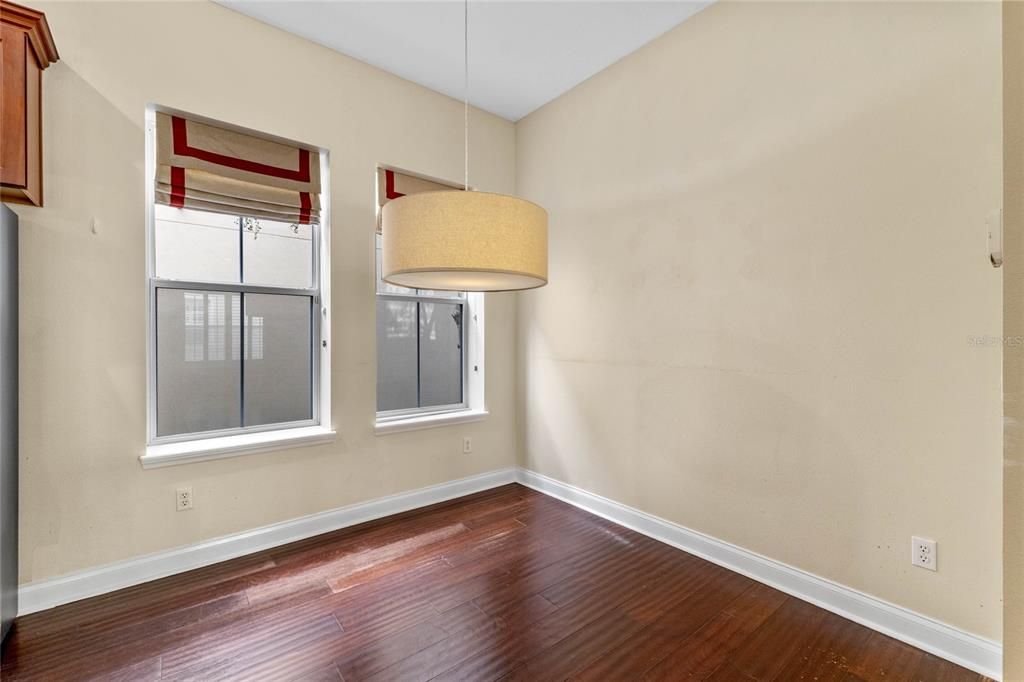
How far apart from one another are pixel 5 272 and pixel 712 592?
364 cm

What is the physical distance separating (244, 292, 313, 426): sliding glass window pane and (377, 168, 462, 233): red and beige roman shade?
34.3 inches

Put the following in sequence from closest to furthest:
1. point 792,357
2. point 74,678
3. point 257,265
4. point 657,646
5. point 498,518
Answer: point 74,678 < point 657,646 < point 792,357 < point 257,265 < point 498,518

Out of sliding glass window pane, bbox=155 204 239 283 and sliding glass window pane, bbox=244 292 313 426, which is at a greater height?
sliding glass window pane, bbox=155 204 239 283

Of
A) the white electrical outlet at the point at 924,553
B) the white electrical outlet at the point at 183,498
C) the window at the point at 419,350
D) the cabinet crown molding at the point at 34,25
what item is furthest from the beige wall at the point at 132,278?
the white electrical outlet at the point at 924,553

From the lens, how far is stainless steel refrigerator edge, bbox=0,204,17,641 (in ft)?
6.12

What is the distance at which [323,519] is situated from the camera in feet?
9.66

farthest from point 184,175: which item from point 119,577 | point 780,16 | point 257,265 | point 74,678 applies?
point 780,16

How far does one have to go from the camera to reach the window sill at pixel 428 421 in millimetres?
3232

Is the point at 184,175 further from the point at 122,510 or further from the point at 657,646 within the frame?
the point at 657,646

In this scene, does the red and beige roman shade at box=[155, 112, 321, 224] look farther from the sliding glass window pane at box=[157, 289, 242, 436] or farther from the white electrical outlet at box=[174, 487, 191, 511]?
the white electrical outlet at box=[174, 487, 191, 511]

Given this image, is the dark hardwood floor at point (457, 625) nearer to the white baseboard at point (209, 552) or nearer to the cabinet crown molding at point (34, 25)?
the white baseboard at point (209, 552)
